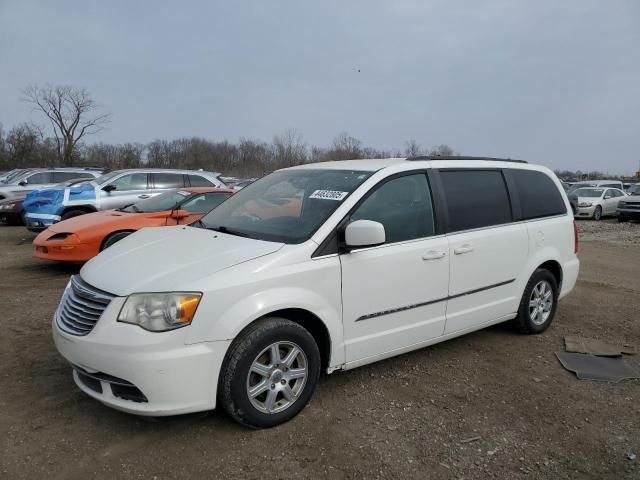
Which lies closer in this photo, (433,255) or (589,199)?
(433,255)

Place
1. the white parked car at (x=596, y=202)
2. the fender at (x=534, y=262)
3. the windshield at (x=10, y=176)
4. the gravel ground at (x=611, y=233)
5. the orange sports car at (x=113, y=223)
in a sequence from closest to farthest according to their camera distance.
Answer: the fender at (x=534, y=262) < the orange sports car at (x=113, y=223) < the gravel ground at (x=611, y=233) < the windshield at (x=10, y=176) < the white parked car at (x=596, y=202)

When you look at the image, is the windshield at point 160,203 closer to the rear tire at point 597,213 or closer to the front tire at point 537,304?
the front tire at point 537,304

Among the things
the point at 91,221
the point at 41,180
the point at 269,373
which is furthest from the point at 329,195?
the point at 41,180

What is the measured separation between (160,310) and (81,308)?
64cm

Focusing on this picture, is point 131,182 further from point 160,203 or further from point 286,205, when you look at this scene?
point 286,205

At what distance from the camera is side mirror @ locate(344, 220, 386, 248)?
10.5 feet

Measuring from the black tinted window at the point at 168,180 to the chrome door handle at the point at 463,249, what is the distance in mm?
8559

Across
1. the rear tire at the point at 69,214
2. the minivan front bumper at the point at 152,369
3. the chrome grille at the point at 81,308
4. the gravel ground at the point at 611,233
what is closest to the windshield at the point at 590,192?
the gravel ground at the point at 611,233

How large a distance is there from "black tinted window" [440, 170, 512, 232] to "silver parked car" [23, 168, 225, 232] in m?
7.76

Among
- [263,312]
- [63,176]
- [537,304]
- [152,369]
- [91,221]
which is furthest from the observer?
[63,176]

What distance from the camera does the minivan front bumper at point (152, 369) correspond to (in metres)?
2.73

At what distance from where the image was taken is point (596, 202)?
2097 centimetres

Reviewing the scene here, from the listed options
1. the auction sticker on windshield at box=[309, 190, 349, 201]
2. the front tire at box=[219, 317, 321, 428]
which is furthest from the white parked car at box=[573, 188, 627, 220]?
the front tire at box=[219, 317, 321, 428]

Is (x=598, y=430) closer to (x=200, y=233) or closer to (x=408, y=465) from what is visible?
(x=408, y=465)
